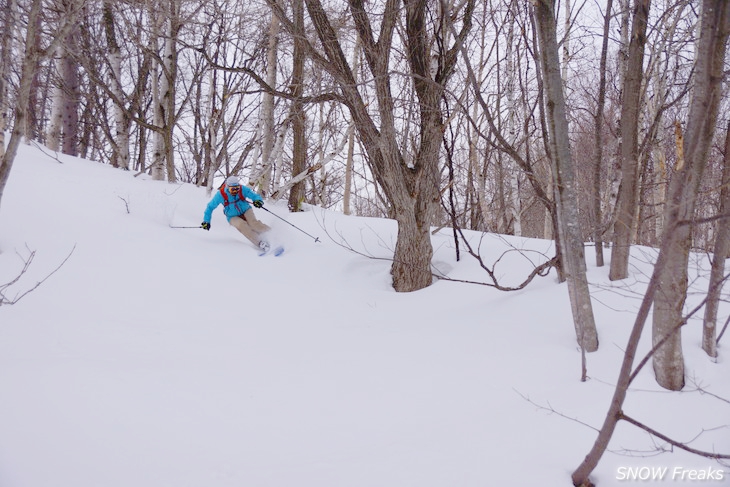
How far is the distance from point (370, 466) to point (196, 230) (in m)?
5.68

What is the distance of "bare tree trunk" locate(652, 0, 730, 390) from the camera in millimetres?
1628

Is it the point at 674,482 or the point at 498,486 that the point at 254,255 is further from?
the point at 674,482

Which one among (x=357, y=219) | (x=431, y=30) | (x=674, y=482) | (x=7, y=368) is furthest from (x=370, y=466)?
(x=357, y=219)

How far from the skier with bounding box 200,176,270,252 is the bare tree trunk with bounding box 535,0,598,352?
4.76m

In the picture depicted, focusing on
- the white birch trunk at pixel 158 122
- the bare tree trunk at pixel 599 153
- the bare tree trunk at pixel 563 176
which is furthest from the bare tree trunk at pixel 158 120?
the bare tree trunk at pixel 563 176

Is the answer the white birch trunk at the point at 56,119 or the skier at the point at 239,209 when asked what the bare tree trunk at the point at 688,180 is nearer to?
the skier at the point at 239,209

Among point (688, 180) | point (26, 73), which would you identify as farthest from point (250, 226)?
point (688, 180)

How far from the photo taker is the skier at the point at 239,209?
686 centimetres

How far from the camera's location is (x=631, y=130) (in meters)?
3.51

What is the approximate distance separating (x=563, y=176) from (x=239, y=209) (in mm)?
5271

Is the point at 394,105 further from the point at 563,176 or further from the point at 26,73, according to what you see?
the point at 26,73

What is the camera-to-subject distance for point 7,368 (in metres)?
2.83

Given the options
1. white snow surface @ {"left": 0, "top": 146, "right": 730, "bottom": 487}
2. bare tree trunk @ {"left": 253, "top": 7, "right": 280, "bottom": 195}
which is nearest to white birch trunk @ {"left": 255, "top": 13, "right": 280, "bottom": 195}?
bare tree trunk @ {"left": 253, "top": 7, "right": 280, "bottom": 195}

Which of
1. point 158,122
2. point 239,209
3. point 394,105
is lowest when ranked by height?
point 239,209
